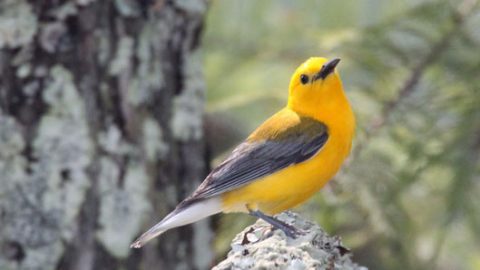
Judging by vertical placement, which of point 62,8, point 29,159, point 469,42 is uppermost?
point 62,8

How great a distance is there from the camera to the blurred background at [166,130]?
511 centimetres

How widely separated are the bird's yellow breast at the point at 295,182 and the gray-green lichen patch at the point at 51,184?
2.51ft

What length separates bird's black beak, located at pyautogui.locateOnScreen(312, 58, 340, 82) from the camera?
4820 millimetres

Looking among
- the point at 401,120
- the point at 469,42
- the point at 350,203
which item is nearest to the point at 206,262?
the point at 350,203

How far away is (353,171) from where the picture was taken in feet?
17.2

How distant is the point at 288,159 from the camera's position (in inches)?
185

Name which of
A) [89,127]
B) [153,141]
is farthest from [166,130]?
[89,127]

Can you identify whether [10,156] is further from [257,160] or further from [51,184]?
[257,160]

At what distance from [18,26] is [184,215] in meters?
1.13

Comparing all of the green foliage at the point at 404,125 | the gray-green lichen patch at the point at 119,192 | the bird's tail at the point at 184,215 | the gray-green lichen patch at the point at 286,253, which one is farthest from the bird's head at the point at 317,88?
the gray-green lichen patch at the point at 286,253

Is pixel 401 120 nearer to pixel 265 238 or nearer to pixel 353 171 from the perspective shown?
pixel 353 171

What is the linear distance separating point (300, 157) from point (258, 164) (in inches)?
7.3

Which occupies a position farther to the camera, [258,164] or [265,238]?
[258,164]

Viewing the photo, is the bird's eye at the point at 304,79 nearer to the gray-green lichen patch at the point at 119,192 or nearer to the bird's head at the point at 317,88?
the bird's head at the point at 317,88
